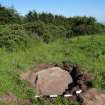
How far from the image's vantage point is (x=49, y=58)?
12.1 m

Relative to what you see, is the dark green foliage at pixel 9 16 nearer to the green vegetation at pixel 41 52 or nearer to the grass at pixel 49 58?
the green vegetation at pixel 41 52

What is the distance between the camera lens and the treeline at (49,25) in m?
15.8

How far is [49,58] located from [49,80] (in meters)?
1.80

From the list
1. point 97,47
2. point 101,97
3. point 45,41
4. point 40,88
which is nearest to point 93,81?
point 101,97

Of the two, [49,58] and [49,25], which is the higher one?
[49,25]

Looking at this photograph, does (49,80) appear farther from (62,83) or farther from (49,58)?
(49,58)

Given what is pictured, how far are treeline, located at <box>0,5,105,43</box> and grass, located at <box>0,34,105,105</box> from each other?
129cm

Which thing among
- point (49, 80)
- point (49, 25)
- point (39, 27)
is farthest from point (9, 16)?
point (49, 80)

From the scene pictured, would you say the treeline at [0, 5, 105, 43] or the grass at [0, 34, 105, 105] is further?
the treeline at [0, 5, 105, 43]

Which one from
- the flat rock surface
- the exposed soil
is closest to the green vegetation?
the exposed soil

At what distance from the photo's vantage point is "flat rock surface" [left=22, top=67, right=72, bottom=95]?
1007 cm

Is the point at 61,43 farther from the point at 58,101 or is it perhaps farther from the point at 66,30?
the point at 58,101

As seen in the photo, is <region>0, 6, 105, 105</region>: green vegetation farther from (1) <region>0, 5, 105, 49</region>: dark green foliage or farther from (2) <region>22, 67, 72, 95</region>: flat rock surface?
(2) <region>22, 67, 72, 95</region>: flat rock surface

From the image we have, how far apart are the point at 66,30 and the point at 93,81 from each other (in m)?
8.56
